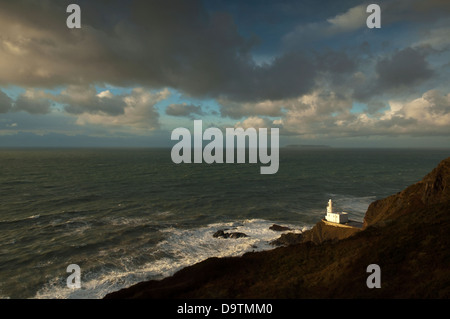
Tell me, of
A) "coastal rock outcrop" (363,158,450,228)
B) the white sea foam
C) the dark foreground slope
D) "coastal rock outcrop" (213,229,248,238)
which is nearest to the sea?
the white sea foam

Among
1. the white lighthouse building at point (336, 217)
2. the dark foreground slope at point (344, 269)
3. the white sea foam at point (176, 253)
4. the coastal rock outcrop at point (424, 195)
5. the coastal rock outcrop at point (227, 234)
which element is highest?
the coastal rock outcrop at point (424, 195)

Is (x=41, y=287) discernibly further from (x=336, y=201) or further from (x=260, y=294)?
(x=336, y=201)

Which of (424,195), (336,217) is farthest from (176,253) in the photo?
(424,195)

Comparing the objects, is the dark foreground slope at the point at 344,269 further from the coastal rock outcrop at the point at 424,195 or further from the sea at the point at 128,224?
the sea at the point at 128,224

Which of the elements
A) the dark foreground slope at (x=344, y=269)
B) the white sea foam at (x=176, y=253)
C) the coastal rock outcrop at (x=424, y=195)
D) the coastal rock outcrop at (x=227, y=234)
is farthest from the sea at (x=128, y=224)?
the coastal rock outcrop at (x=424, y=195)

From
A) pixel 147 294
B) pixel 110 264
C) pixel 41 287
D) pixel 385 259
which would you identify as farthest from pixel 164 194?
pixel 385 259

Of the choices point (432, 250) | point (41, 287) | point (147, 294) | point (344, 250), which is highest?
point (432, 250)
